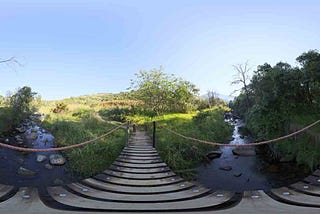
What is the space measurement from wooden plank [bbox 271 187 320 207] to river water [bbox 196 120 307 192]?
10.8 ft

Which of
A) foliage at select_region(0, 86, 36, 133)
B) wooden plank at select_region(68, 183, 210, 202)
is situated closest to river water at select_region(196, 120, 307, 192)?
wooden plank at select_region(68, 183, 210, 202)

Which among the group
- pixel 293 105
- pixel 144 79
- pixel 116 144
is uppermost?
pixel 144 79

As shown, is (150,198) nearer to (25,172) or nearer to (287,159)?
(25,172)

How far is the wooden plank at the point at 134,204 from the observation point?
3402 mm

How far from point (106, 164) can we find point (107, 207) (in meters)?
5.28

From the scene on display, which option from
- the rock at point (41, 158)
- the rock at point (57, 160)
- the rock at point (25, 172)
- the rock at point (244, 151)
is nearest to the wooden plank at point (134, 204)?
the rock at point (25, 172)

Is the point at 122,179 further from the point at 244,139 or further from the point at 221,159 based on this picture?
the point at 244,139

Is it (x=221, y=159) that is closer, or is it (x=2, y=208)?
(x=2, y=208)

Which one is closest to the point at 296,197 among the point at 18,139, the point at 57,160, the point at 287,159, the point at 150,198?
the point at 150,198

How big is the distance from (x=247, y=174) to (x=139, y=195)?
18.1 feet

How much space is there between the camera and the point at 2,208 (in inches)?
126

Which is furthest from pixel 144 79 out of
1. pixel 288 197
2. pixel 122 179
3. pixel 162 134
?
pixel 288 197

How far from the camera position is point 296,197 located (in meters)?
3.79

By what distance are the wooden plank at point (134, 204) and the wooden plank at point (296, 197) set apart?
32.8 inches
